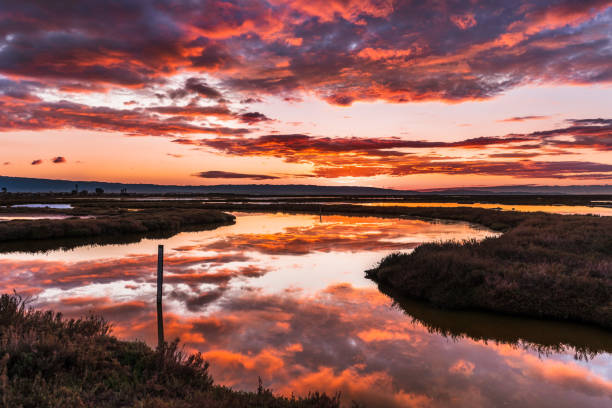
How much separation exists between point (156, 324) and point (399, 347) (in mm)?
7432

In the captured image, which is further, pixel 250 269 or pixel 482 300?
pixel 250 269

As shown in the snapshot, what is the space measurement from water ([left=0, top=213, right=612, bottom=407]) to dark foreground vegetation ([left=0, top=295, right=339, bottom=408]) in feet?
5.88

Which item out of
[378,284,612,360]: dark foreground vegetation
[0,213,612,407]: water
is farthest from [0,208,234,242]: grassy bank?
[378,284,612,360]: dark foreground vegetation

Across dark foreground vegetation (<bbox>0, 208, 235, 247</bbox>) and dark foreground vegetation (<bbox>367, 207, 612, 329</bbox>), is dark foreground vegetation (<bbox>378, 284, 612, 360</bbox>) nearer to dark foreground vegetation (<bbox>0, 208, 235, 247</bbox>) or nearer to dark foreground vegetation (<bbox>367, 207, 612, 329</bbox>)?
dark foreground vegetation (<bbox>367, 207, 612, 329</bbox>)

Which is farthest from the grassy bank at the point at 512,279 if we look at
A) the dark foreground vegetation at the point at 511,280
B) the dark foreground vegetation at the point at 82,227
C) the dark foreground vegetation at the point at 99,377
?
the dark foreground vegetation at the point at 82,227

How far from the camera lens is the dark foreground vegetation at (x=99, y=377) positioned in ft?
16.7

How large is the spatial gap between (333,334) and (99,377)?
6.45 meters

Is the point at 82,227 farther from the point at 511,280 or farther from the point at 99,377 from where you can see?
the point at 511,280

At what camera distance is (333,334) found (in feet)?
35.4

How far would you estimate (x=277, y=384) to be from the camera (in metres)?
8.04

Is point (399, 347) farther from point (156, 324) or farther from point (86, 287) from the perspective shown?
point (86, 287)

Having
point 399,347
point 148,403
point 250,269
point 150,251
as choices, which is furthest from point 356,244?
point 148,403

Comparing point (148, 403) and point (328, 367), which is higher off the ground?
point (148, 403)

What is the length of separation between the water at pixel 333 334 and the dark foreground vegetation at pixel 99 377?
1793 mm
